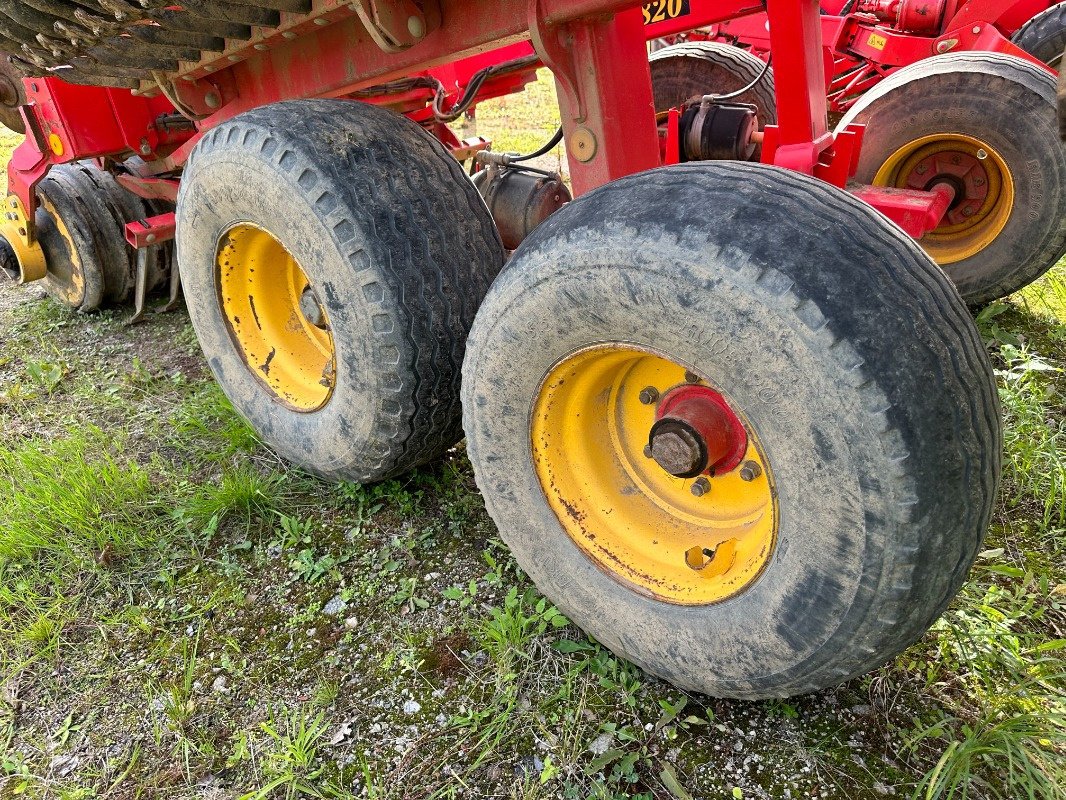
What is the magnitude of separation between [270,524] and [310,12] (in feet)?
5.01

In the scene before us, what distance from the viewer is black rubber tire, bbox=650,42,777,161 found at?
3.69m

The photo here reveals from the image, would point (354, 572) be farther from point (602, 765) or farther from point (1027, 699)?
point (1027, 699)

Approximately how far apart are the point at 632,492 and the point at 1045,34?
4232 mm

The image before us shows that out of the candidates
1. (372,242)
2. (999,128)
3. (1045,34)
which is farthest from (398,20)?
(1045,34)

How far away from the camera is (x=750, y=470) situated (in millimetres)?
1597

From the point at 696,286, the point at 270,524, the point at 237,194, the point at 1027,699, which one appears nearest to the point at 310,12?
the point at 237,194

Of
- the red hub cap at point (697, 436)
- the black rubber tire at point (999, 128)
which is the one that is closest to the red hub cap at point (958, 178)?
the black rubber tire at point (999, 128)

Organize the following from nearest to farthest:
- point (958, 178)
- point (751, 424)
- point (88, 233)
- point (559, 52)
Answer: point (751, 424) → point (559, 52) → point (958, 178) → point (88, 233)

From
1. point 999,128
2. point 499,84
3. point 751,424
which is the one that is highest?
point 499,84

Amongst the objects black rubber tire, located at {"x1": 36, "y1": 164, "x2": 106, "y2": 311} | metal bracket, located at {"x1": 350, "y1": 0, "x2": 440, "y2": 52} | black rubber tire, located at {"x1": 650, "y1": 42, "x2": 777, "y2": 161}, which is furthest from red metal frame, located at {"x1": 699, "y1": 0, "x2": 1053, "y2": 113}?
black rubber tire, located at {"x1": 36, "y1": 164, "x2": 106, "y2": 311}

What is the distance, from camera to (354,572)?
7.23ft

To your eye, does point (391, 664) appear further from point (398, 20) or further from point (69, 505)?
point (398, 20)

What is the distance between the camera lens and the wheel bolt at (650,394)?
1735 mm

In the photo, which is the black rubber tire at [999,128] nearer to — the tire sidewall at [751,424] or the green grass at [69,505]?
the tire sidewall at [751,424]
